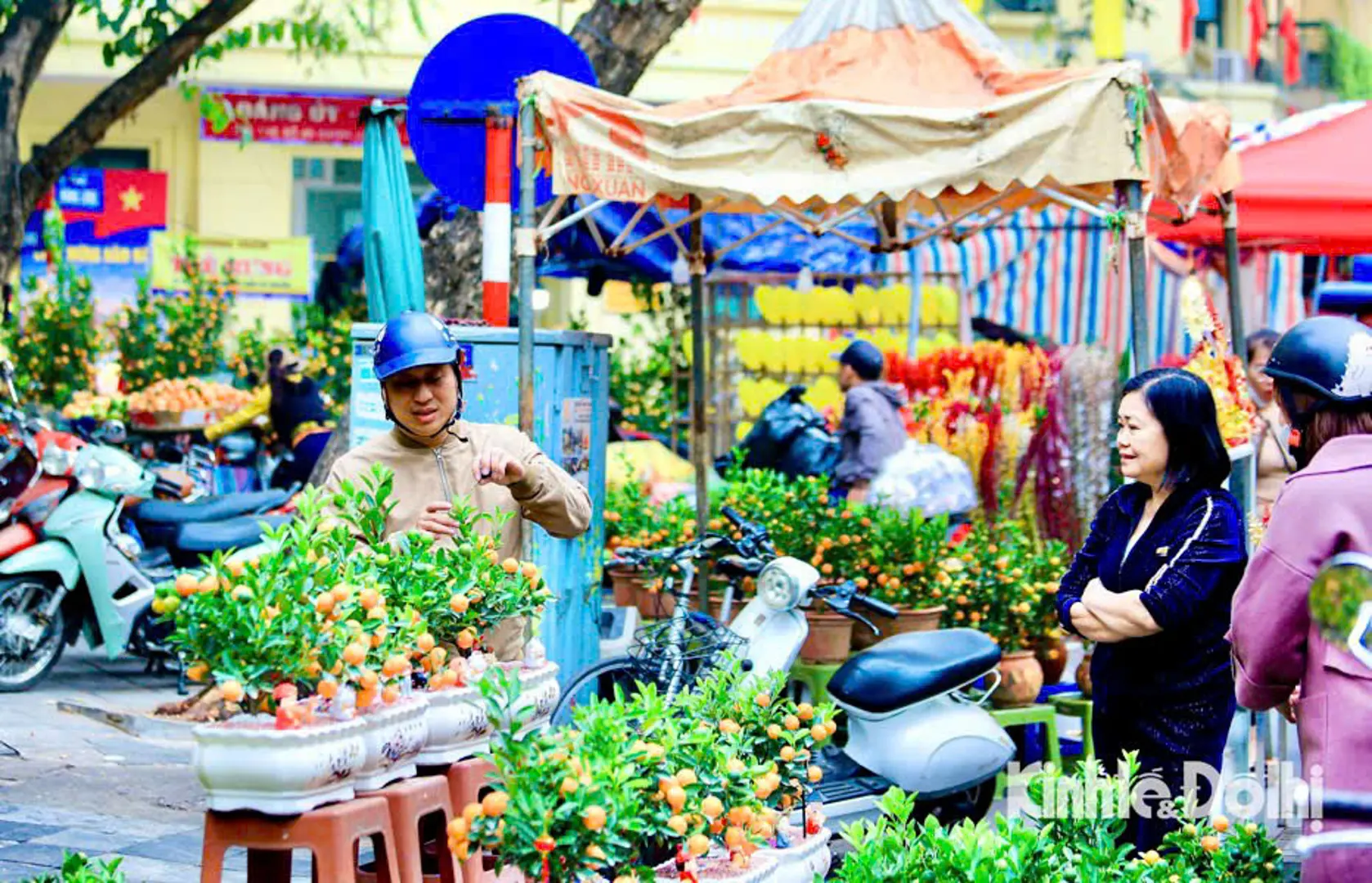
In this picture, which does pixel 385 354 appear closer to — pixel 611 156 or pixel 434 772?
pixel 434 772

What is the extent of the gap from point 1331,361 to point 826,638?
407cm

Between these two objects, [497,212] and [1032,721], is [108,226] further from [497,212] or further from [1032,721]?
[1032,721]

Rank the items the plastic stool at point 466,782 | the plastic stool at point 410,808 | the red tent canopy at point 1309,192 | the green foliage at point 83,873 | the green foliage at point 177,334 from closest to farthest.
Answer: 1. the green foliage at point 83,873
2. the plastic stool at point 410,808
3. the plastic stool at point 466,782
4. the red tent canopy at point 1309,192
5. the green foliage at point 177,334

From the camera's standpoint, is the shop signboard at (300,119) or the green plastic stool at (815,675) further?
the shop signboard at (300,119)

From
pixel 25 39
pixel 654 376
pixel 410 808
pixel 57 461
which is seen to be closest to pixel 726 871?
pixel 410 808

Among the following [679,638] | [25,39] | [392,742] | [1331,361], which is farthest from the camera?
[25,39]

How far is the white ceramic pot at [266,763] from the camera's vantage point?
3527 mm

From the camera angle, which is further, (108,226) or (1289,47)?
(1289,47)

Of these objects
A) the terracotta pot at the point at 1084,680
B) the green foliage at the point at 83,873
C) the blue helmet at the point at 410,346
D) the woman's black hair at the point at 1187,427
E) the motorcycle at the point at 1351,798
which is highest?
the blue helmet at the point at 410,346

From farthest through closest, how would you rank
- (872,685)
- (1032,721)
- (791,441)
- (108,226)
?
(108,226) → (791,441) → (1032,721) → (872,685)

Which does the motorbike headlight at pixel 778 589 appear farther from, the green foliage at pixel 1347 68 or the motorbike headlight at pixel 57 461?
the green foliage at pixel 1347 68

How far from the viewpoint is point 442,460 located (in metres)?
4.72

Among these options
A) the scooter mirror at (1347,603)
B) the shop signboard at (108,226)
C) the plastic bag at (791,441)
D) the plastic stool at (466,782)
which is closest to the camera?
the scooter mirror at (1347,603)

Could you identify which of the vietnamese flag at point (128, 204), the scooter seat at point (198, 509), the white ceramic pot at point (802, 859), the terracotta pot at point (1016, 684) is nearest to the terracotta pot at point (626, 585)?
the terracotta pot at point (1016, 684)
